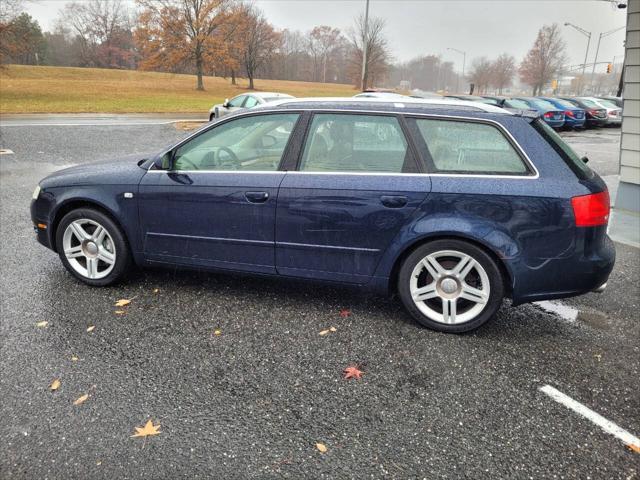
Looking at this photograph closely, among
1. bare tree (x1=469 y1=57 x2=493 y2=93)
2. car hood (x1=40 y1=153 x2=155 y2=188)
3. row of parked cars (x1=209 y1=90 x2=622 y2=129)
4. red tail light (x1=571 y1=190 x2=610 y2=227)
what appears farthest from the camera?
bare tree (x1=469 y1=57 x2=493 y2=93)

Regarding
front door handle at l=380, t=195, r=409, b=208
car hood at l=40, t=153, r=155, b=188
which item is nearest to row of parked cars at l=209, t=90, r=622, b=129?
car hood at l=40, t=153, r=155, b=188

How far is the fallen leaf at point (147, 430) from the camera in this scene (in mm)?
2479

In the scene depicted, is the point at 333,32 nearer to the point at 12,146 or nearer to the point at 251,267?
the point at 12,146

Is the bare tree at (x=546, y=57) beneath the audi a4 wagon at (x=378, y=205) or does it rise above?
above

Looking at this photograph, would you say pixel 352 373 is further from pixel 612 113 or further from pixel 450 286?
pixel 612 113

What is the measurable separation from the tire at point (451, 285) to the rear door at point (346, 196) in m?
0.28

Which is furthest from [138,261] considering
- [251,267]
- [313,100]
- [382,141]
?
[382,141]

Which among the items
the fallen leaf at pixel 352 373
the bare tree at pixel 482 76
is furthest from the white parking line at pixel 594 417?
the bare tree at pixel 482 76

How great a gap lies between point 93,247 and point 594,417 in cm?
387

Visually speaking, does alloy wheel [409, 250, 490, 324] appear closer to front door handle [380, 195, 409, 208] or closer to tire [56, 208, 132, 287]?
front door handle [380, 195, 409, 208]

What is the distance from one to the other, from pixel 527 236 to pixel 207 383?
228cm

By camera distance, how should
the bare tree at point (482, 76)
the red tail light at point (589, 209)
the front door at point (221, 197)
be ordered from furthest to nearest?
the bare tree at point (482, 76) < the front door at point (221, 197) < the red tail light at point (589, 209)

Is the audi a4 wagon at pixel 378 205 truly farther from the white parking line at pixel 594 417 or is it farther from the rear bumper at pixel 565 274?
the white parking line at pixel 594 417

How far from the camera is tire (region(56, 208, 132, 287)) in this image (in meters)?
4.09
